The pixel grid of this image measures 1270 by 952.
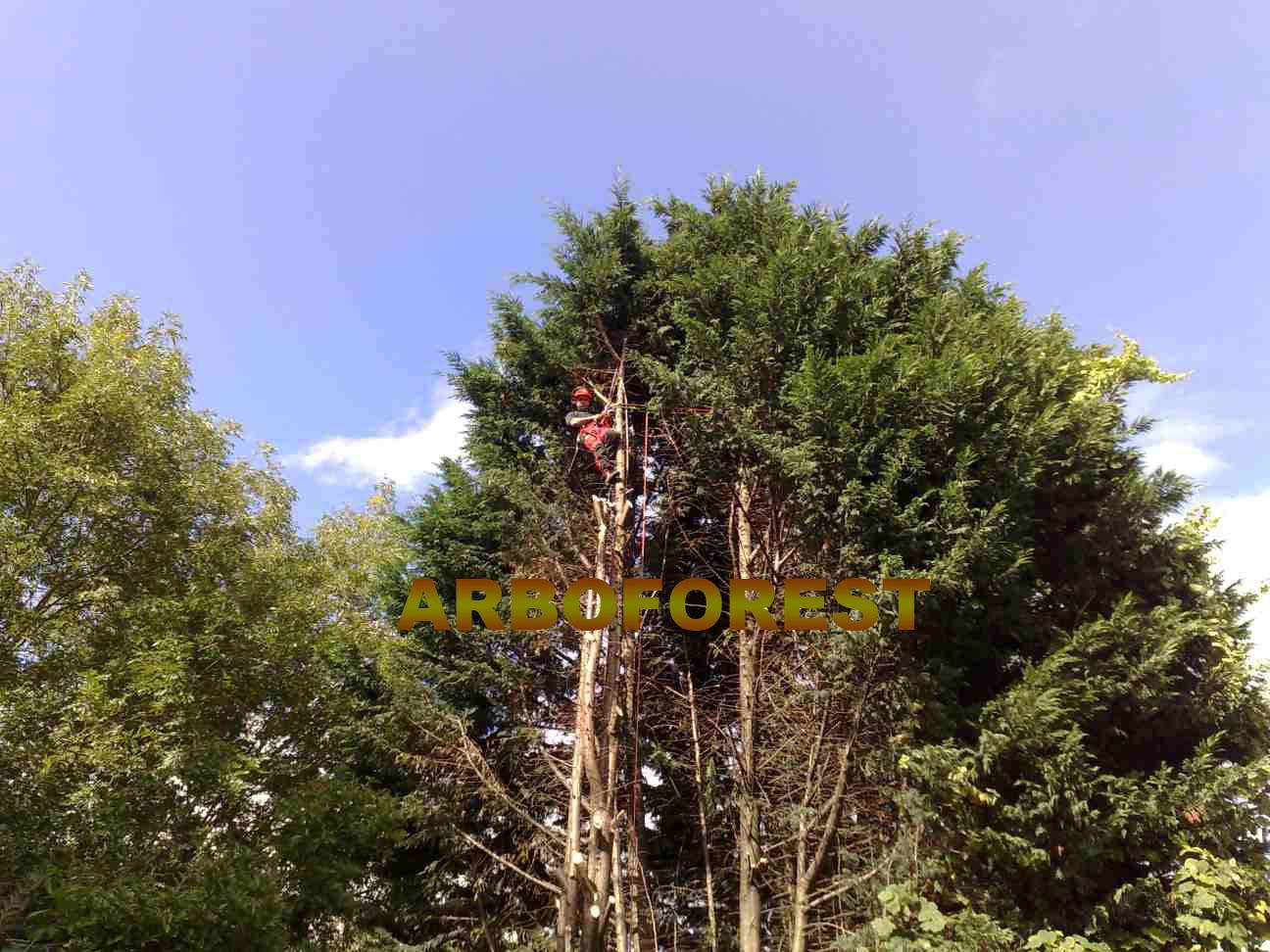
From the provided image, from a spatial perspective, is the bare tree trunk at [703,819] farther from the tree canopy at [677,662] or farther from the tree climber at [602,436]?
the tree climber at [602,436]

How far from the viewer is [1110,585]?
5797mm

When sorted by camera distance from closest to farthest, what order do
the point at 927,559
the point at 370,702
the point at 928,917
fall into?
1. the point at 928,917
2. the point at 927,559
3. the point at 370,702

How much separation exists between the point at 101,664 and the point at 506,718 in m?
4.34

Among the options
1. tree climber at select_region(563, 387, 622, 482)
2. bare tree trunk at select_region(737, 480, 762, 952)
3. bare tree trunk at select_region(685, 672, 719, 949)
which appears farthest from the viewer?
tree climber at select_region(563, 387, 622, 482)

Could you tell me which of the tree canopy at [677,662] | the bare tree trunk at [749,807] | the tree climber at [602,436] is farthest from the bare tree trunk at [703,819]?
the tree climber at [602,436]

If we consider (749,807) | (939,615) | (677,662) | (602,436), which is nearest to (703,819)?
(749,807)

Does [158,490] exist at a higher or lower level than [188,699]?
higher

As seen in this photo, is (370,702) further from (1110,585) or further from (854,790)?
(1110,585)

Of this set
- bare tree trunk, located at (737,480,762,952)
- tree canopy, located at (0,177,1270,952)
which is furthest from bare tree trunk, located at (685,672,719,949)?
bare tree trunk, located at (737,480,762,952)

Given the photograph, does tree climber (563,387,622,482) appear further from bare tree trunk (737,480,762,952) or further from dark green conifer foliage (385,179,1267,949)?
bare tree trunk (737,480,762,952)

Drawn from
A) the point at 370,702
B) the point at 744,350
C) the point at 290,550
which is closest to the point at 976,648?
the point at 744,350

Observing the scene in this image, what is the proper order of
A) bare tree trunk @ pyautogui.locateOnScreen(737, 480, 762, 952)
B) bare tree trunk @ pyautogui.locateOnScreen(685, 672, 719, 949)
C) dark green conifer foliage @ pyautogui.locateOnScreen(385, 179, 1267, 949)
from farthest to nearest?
1. bare tree trunk @ pyautogui.locateOnScreen(685, 672, 719, 949)
2. bare tree trunk @ pyautogui.locateOnScreen(737, 480, 762, 952)
3. dark green conifer foliage @ pyautogui.locateOnScreen(385, 179, 1267, 949)

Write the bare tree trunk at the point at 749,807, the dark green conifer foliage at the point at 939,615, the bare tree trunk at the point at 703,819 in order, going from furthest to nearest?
the bare tree trunk at the point at 703,819
the bare tree trunk at the point at 749,807
the dark green conifer foliage at the point at 939,615

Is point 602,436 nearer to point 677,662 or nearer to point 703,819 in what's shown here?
point 677,662
